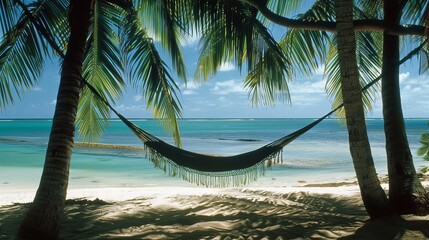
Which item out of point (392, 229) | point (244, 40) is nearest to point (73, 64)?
point (244, 40)

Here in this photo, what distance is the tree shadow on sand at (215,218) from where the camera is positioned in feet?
7.81

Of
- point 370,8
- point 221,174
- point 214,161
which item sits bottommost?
point 221,174

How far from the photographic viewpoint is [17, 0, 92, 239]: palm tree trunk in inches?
88.1

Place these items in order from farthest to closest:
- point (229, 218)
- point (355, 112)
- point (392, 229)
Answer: point (229, 218) → point (355, 112) → point (392, 229)

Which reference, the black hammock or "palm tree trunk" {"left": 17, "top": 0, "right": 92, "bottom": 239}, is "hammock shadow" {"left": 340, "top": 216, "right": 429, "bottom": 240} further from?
"palm tree trunk" {"left": 17, "top": 0, "right": 92, "bottom": 239}

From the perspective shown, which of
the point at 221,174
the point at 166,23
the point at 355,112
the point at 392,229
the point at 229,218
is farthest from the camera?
the point at 166,23

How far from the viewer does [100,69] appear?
12.0 feet

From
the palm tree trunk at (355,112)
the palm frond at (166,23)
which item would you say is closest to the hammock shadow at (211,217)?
the palm tree trunk at (355,112)

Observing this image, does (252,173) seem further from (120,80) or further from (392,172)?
(120,80)

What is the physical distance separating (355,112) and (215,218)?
3.88 feet

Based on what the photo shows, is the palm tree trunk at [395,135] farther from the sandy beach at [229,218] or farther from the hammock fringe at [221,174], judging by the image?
the hammock fringe at [221,174]

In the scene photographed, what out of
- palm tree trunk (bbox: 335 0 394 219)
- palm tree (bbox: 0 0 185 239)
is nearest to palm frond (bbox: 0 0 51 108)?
palm tree (bbox: 0 0 185 239)

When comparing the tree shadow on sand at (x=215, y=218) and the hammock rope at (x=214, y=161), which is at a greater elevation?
the hammock rope at (x=214, y=161)

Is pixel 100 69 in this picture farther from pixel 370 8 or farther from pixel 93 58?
pixel 370 8
